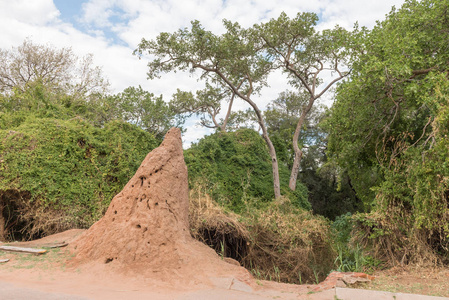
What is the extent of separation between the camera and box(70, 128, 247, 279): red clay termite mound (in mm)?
5914

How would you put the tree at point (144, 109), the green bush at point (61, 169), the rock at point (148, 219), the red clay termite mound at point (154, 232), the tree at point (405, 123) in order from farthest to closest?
1. the tree at point (144, 109)
2. the green bush at point (61, 169)
3. the tree at point (405, 123)
4. the rock at point (148, 219)
5. the red clay termite mound at point (154, 232)

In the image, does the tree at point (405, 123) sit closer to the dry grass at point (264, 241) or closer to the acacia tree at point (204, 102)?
the dry grass at point (264, 241)

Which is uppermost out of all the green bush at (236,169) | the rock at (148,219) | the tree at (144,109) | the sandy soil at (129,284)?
the tree at (144,109)

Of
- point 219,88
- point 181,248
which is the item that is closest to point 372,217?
point 181,248

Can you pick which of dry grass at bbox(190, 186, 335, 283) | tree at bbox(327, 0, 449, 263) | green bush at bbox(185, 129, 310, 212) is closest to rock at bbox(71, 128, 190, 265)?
dry grass at bbox(190, 186, 335, 283)

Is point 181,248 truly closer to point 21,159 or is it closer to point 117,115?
point 21,159

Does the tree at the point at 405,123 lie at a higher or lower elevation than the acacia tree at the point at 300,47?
lower

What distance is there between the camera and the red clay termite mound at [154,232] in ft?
19.4

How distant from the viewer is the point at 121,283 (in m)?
5.36

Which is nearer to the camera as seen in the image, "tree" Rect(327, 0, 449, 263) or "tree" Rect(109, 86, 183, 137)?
"tree" Rect(327, 0, 449, 263)

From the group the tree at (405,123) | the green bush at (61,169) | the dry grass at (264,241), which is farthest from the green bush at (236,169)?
the tree at (405,123)

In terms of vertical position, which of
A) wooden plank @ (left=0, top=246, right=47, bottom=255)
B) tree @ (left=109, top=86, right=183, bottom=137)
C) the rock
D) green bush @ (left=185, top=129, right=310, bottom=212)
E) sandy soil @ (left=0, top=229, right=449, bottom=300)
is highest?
tree @ (left=109, top=86, right=183, bottom=137)

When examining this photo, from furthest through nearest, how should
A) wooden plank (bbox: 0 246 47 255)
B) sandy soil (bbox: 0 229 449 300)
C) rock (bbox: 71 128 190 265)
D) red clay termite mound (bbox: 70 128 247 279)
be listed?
wooden plank (bbox: 0 246 47 255)
rock (bbox: 71 128 190 265)
red clay termite mound (bbox: 70 128 247 279)
sandy soil (bbox: 0 229 449 300)

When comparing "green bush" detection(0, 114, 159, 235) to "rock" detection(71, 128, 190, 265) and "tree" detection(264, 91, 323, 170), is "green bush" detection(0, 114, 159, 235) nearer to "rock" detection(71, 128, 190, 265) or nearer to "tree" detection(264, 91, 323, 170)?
"rock" detection(71, 128, 190, 265)
